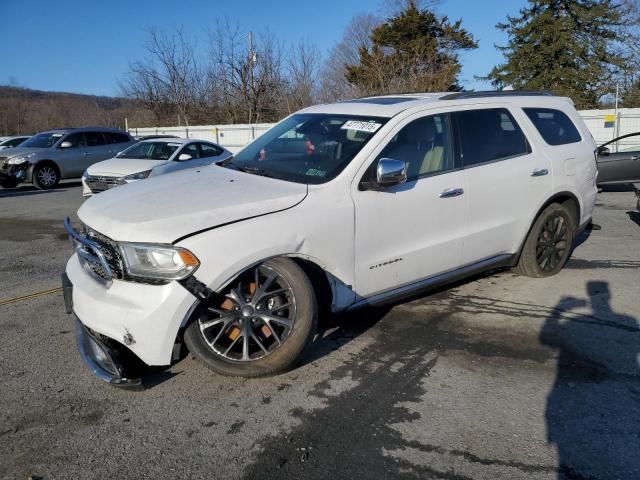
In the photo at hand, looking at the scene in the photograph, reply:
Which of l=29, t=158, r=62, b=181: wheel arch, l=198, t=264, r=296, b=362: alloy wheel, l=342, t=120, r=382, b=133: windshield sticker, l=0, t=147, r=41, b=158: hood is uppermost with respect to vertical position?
l=0, t=147, r=41, b=158: hood

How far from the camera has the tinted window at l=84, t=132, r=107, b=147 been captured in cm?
1659

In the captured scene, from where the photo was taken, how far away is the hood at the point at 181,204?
3197mm

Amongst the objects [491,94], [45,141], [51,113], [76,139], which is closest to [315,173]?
[491,94]

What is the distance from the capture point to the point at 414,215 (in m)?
4.14

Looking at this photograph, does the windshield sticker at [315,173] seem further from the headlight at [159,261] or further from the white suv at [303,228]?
the headlight at [159,261]

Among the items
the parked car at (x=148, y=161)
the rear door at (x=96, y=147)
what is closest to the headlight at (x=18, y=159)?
the rear door at (x=96, y=147)

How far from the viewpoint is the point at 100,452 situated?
9.26 ft

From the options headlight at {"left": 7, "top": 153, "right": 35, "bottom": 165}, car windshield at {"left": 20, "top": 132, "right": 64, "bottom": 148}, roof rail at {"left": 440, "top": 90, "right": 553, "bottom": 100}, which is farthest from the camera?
car windshield at {"left": 20, "top": 132, "right": 64, "bottom": 148}

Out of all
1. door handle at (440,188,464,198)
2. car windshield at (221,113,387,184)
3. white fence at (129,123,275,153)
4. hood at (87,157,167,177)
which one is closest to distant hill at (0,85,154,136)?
white fence at (129,123,275,153)

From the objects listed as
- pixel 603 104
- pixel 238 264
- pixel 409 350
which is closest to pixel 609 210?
pixel 409 350

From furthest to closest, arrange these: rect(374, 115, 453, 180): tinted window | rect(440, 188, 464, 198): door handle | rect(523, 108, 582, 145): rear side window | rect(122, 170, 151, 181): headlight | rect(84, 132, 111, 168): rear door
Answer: rect(84, 132, 111, 168): rear door
rect(122, 170, 151, 181): headlight
rect(523, 108, 582, 145): rear side window
rect(440, 188, 464, 198): door handle
rect(374, 115, 453, 180): tinted window

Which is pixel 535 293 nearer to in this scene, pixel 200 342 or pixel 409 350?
pixel 409 350

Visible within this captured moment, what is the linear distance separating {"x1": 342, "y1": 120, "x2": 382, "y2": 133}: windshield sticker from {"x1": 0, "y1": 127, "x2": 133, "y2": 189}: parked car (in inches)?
541

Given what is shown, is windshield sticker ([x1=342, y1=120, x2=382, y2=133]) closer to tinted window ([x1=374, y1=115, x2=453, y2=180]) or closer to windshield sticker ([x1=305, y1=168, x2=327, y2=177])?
tinted window ([x1=374, y1=115, x2=453, y2=180])
